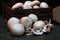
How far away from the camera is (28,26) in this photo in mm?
1604

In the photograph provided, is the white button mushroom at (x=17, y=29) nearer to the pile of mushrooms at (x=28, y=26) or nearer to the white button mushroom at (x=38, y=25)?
the pile of mushrooms at (x=28, y=26)

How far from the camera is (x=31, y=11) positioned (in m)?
1.75

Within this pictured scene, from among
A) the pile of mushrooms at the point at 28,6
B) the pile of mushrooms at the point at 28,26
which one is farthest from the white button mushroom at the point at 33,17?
the pile of mushrooms at the point at 28,6

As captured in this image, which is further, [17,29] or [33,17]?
[33,17]

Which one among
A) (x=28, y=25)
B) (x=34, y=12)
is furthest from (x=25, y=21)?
(x=34, y=12)

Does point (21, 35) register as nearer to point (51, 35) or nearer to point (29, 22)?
point (29, 22)

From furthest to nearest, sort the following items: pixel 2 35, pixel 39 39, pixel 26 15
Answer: pixel 26 15 → pixel 2 35 → pixel 39 39

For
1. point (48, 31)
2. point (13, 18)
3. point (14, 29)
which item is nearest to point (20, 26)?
point (14, 29)

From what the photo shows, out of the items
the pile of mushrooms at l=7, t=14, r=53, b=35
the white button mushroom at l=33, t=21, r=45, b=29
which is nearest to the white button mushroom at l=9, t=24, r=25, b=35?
the pile of mushrooms at l=7, t=14, r=53, b=35

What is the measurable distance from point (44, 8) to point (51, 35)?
358mm

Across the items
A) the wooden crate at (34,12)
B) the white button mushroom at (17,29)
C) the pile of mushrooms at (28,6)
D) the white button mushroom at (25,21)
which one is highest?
the pile of mushrooms at (28,6)

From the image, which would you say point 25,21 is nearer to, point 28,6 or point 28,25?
point 28,25

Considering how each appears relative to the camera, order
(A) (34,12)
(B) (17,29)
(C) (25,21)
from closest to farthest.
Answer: (B) (17,29), (C) (25,21), (A) (34,12)

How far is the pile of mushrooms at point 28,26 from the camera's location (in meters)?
1.49
